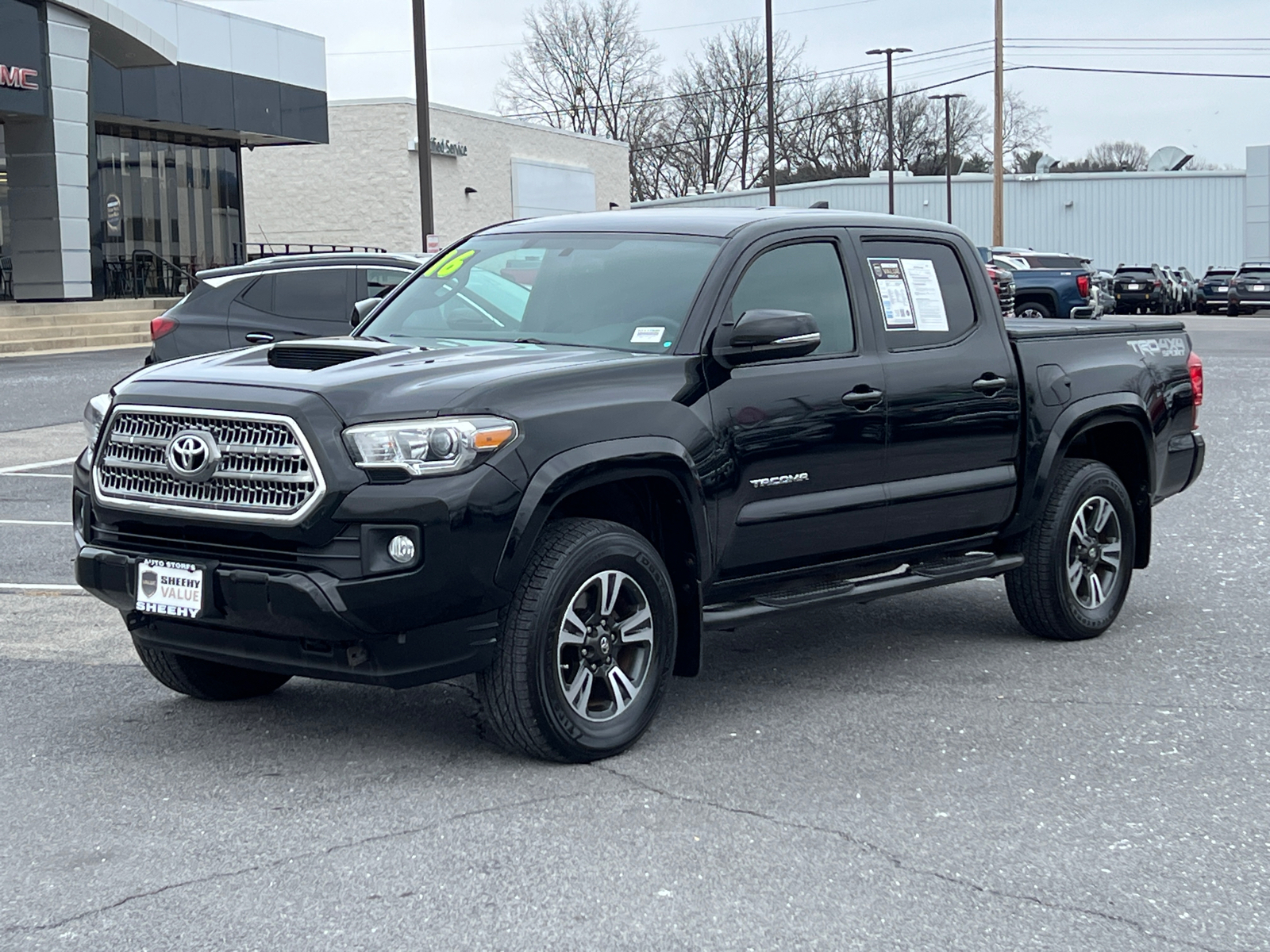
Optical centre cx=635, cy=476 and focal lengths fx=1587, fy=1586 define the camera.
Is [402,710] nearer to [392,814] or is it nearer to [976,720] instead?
[392,814]

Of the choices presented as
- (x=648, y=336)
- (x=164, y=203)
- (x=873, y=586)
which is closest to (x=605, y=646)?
(x=648, y=336)

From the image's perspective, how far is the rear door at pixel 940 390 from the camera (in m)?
6.29

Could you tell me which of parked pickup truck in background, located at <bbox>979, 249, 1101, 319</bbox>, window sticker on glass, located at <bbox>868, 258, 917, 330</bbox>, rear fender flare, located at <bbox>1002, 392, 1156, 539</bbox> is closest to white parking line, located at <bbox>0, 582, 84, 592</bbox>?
window sticker on glass, located at <bbox>868, 258, 917, 330</bbox>

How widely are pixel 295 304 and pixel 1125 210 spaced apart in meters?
66.2

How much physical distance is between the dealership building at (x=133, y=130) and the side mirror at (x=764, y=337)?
2961cm

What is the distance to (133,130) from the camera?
4234 centimetres

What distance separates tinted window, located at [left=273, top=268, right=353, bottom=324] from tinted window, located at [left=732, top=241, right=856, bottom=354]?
8781 millimetres

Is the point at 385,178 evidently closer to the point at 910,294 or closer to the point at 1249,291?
the point at 1249,291

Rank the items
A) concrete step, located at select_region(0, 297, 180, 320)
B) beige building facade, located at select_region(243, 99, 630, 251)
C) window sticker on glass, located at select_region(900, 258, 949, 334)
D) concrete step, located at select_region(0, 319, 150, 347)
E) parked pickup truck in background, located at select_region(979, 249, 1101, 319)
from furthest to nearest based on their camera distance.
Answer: beige building facade, located at select_region(243, 99, 630, 251) → parked pickup truck in background, located at select_region(979, 249, 1101, 319) → concrete step, located at select_region(0, 297, 180, 320) → concrete step, located at select_region(0, 319, 150, 347) → window sticker on glass, located at select_region(900, 258, 949, 334)

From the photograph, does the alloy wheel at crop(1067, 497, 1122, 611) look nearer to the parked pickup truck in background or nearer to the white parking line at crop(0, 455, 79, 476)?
the white parking line at crop(0, 455, 79, 476)

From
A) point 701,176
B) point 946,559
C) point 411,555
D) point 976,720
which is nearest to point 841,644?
point 946,559

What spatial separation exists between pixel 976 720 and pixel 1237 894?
5.51ft

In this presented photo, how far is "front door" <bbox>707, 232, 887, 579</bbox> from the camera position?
5.62 meters

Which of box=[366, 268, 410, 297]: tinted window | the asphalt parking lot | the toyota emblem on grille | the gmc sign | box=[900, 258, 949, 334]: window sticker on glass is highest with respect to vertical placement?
the gmc sign
